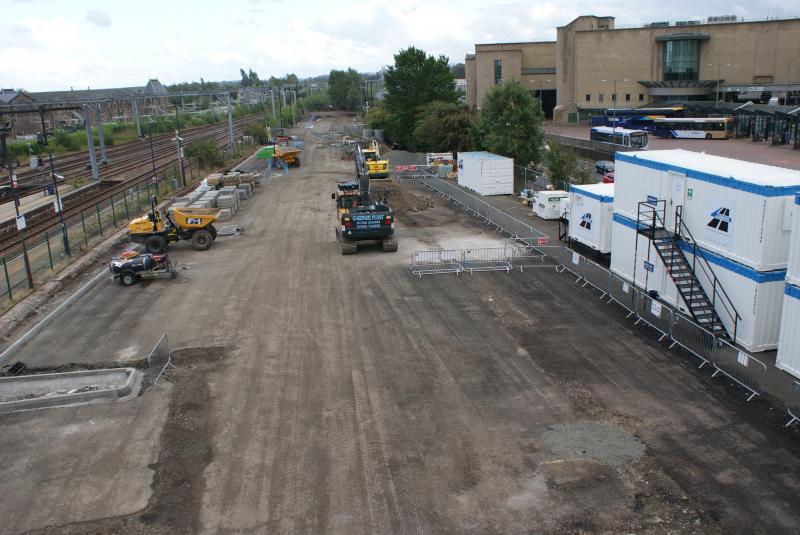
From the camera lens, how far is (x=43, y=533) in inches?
422

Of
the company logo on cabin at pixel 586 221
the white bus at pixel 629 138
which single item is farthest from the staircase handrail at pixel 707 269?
the white bus at pixel 629 138

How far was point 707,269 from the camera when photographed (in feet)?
60.8

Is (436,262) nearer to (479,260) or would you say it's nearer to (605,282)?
(479,260)

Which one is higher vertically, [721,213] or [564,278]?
[721,213]

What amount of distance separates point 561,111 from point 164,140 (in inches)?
2416

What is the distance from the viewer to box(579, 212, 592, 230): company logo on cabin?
26.1m

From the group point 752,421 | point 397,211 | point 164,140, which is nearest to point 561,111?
point 164,140

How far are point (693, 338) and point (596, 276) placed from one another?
240 inches

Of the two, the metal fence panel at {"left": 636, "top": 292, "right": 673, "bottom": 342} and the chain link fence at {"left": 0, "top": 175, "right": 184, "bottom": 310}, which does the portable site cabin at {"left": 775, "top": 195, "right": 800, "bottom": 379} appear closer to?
the metal fence panel at {"left": 636, "top": 292, "right": 673, "bottom": 342}

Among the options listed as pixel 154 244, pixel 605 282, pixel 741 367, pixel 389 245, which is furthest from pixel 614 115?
pixel 741 367

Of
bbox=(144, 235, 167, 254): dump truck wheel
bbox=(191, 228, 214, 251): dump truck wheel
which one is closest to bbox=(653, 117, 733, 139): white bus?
bbox=(191, 228, 214, 251): dump truck wheel

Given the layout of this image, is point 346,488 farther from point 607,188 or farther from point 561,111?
point 561,111

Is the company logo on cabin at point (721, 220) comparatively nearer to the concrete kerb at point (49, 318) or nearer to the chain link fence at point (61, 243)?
the concrete kerb at point (49, 318)

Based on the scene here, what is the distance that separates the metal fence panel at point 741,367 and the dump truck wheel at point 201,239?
22.5 m
